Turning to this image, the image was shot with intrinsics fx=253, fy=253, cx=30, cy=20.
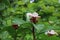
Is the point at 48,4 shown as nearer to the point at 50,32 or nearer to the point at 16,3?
the point at 16,3

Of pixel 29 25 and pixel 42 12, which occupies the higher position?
pixel 29 25

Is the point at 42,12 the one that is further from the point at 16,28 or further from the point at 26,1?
the point at 16,28

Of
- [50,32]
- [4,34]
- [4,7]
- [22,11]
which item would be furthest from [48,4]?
[50,32]

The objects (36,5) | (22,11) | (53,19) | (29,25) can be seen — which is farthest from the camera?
(36,5)

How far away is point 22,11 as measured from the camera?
2037 mm

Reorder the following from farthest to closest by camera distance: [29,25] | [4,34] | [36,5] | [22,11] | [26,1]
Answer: [26,1] → [36,5] → [22,11] → [4,34] → [29,25]

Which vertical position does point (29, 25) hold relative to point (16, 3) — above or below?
above

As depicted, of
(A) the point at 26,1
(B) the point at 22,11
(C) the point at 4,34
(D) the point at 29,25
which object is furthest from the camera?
(A) the point at 26,1

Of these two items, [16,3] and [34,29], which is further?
[16,3]

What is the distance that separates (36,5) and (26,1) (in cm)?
22

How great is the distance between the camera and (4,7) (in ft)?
6.39

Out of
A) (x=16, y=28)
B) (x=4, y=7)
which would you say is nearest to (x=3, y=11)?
(x=4, y=7)

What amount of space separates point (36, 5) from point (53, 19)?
15.5 inches

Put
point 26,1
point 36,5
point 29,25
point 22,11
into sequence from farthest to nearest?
point 26,1, point 36,5, point 22,11, point 29,25
